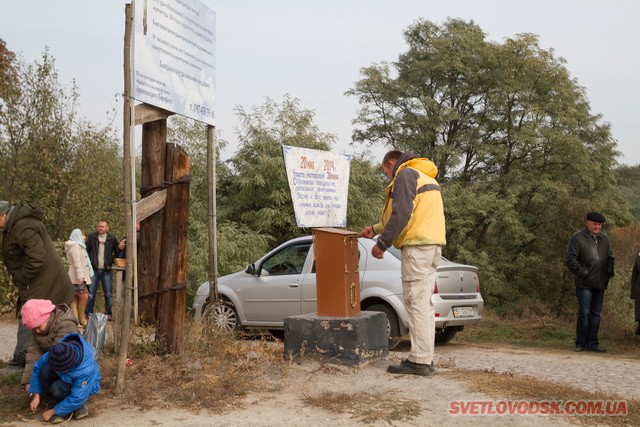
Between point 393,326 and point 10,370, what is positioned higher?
point 393,326

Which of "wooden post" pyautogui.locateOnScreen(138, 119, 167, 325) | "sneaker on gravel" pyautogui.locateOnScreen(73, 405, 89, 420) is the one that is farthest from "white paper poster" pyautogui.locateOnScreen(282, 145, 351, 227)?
"sneaker on gravel" pyautogui.locateOnScreen(73, 405, 89, 420)

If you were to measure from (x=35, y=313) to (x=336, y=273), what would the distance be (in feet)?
9.66

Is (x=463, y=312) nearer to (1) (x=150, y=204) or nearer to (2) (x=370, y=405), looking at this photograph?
(2) (x=370, y=405)

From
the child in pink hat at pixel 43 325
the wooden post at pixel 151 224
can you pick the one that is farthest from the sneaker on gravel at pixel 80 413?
the wooden post at pixel 151 224

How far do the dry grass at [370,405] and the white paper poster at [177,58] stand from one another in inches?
120

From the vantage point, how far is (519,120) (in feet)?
117

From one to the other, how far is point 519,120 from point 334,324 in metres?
29.8

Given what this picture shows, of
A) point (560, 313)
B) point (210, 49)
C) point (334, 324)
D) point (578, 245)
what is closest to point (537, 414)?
point (334, 324)

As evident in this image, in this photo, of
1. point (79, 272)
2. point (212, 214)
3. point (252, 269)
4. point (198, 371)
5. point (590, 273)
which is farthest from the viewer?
point (79, 272)

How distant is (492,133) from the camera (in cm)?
3628

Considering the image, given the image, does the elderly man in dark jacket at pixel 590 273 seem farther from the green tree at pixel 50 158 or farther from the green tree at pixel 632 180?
the green tree at pixel 632 180

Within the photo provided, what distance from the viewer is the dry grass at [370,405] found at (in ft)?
19.2

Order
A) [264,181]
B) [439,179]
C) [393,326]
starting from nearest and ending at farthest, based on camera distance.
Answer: [393,326], [264,181], [439,179]

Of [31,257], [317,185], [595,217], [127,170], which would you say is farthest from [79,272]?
[595,217]
